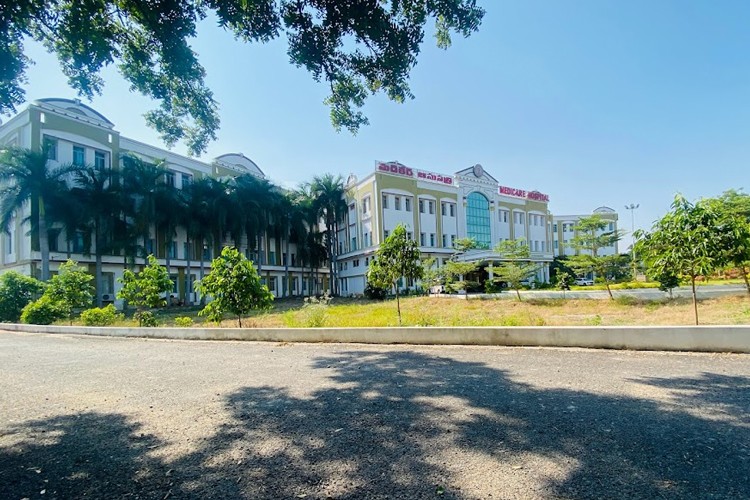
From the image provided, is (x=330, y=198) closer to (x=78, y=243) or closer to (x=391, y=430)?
(x=78, y=243)

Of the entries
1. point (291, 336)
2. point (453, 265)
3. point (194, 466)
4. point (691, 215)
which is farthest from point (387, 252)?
point (453, 265)

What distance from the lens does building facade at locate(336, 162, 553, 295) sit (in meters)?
41.7

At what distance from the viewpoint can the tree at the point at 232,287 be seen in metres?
12.7

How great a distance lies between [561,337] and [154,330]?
492 inches

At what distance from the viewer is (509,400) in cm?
477

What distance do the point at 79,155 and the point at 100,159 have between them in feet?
5.40

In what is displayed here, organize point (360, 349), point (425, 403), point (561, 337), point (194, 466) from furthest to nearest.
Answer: point (360, 349)
point (561, 337)
point (425, 403)
point (194, 466)

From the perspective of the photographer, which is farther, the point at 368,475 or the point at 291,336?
the point at 291,336

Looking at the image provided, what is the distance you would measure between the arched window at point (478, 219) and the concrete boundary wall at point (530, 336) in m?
38.6

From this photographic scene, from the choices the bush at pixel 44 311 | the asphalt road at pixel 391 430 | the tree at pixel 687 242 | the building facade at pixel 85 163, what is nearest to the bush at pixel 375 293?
the building facade at pixel 85 163

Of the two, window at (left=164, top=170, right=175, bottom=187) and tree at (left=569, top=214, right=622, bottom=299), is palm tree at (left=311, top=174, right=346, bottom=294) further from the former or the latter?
tree at (left=569, top=214, right=622, bottom=299)

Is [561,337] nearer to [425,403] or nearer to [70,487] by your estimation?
[425,403]

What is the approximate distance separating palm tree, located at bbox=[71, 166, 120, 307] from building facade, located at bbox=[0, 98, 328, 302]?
1.05 m

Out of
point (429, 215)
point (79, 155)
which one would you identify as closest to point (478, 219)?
point (429, 215)
